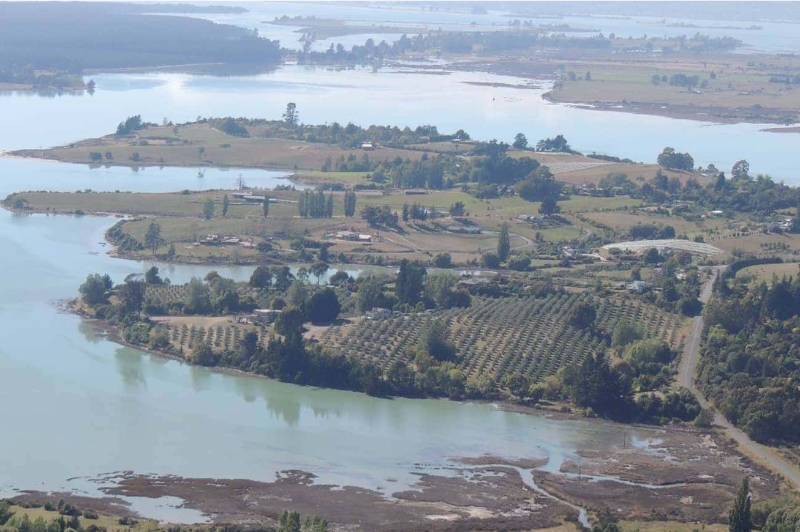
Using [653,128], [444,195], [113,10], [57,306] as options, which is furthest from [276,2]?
[57,306]

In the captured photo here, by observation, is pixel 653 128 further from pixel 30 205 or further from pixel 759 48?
pixel 759 48

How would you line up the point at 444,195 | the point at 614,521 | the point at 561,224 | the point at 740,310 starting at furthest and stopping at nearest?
the point at 444,195, the point at 561,224, the point at 740,310, the point at 614,521

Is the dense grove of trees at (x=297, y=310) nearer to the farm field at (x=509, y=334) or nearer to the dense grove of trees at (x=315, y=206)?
the farm field at (x=509, y=334)

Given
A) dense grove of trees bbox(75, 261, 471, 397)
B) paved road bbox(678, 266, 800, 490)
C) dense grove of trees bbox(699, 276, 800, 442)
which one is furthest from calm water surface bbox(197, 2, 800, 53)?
paved road bbox(678, 266, 800, 490)

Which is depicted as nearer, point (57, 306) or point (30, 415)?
point (30, 415)

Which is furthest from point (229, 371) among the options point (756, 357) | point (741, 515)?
point (741, 515)

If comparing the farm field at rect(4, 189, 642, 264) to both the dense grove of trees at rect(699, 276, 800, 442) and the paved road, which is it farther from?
the paved road
